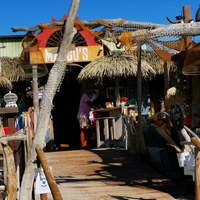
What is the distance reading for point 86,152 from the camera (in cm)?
1117

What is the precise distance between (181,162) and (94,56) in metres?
7.26

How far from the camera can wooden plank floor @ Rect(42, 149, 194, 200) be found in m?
6.84

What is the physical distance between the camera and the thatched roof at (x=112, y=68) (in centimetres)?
1379

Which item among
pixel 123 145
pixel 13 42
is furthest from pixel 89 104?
pixel 13 42

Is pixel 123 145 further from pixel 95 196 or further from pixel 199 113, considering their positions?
pixel 95 196

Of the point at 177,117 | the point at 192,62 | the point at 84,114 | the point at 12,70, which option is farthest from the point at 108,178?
the point at 12,70

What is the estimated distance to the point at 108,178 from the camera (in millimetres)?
8070

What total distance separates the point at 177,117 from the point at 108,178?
83.5 inches

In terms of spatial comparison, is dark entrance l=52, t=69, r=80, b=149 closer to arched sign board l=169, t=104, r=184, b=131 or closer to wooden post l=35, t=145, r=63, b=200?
arched sign board l=169, t=104, r=184, b=131

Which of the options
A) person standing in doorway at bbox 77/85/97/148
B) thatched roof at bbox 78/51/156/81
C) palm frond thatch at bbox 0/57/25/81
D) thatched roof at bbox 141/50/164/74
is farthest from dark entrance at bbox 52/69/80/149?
person standing in doorway at bbox 77/85/97/148

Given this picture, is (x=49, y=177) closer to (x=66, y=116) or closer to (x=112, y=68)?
(x=112, y=68)

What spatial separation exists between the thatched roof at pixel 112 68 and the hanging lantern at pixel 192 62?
5.26 metres

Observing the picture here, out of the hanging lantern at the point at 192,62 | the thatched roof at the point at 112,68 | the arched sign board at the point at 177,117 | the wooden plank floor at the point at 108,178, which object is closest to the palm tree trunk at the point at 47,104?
the wooden plank floor at the point at 108,178

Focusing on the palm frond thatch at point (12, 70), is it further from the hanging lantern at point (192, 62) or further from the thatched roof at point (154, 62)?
the hanging lantern at point (192, 62)
